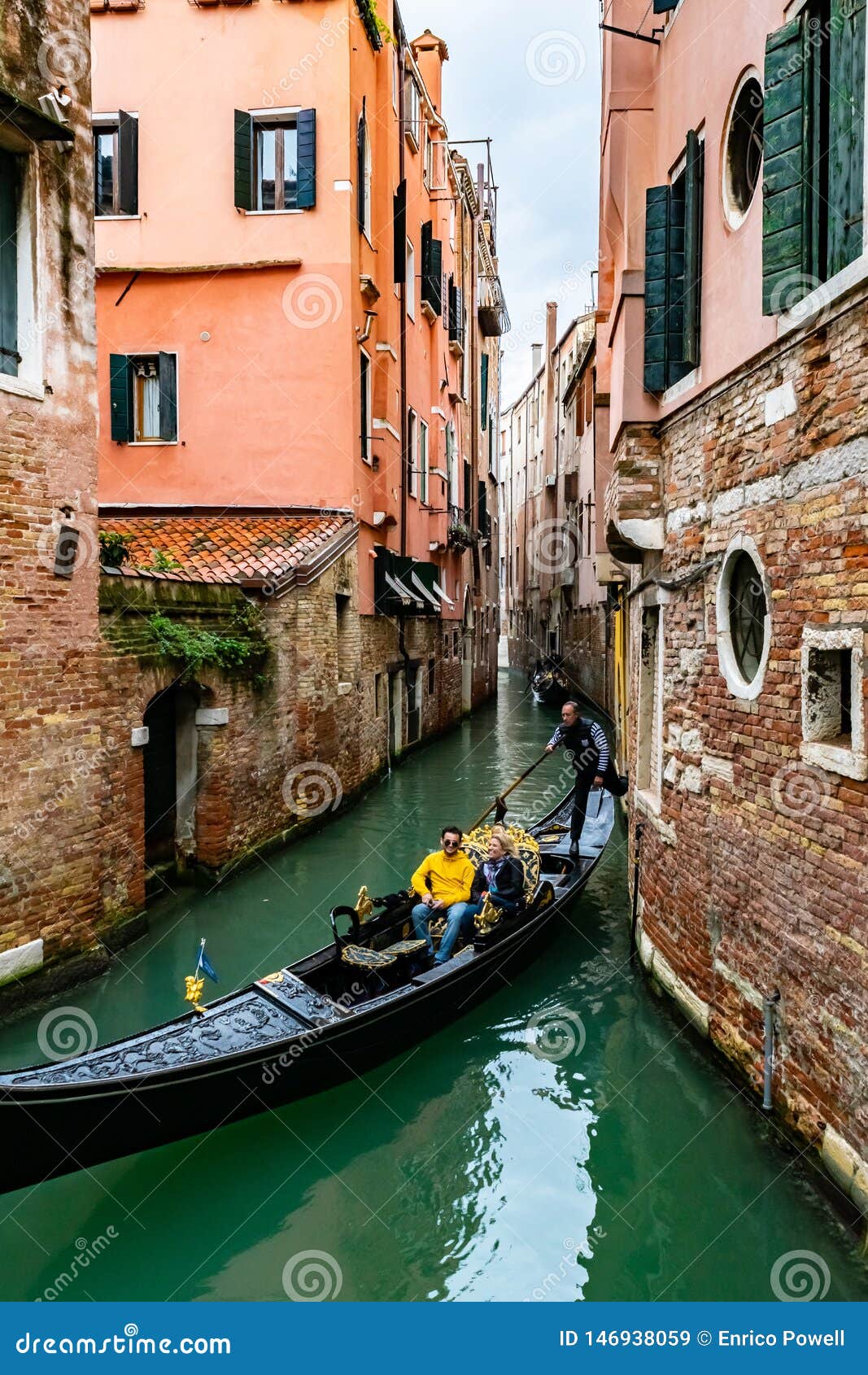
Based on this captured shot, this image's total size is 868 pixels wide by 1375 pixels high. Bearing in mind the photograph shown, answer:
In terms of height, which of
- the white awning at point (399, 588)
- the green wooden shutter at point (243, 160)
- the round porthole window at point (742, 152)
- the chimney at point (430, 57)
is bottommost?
the white awning at point (399, 588)

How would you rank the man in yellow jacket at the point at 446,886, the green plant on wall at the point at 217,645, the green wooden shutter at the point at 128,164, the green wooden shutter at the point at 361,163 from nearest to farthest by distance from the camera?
1. the man in yellow jacket at the point at 446,886
2. the green plant on wall at the point at 217,645
3. the green wooden shutter at the point at 128,164
4. the green wooden shutter at the point at 361,163

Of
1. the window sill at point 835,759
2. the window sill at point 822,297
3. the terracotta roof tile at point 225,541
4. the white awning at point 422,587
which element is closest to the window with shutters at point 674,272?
the window sill at point 822,297

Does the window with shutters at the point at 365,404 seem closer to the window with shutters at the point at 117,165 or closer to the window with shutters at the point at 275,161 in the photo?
the window with shutters at the point at 275,161

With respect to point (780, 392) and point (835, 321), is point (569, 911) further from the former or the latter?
point (835, 321)

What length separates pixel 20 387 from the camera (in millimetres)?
5629

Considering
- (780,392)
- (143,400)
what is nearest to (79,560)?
(780,392)

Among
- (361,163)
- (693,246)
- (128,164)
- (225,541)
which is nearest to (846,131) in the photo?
(693,246)

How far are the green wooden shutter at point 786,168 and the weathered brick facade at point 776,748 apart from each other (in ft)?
0.82

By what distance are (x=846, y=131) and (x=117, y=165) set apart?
1014cm

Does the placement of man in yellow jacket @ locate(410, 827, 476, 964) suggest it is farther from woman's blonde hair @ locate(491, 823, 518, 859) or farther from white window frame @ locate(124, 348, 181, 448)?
white window frame @ locate(124, 348, 181, 448)

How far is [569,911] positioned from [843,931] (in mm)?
4184

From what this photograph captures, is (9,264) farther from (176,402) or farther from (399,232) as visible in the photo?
(399,232)

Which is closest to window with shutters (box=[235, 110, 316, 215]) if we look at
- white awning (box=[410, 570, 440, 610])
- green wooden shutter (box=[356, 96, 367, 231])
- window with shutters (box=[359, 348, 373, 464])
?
green wooden shutter (box=[356, 96, 367, 231])

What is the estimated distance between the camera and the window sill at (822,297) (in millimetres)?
3479
